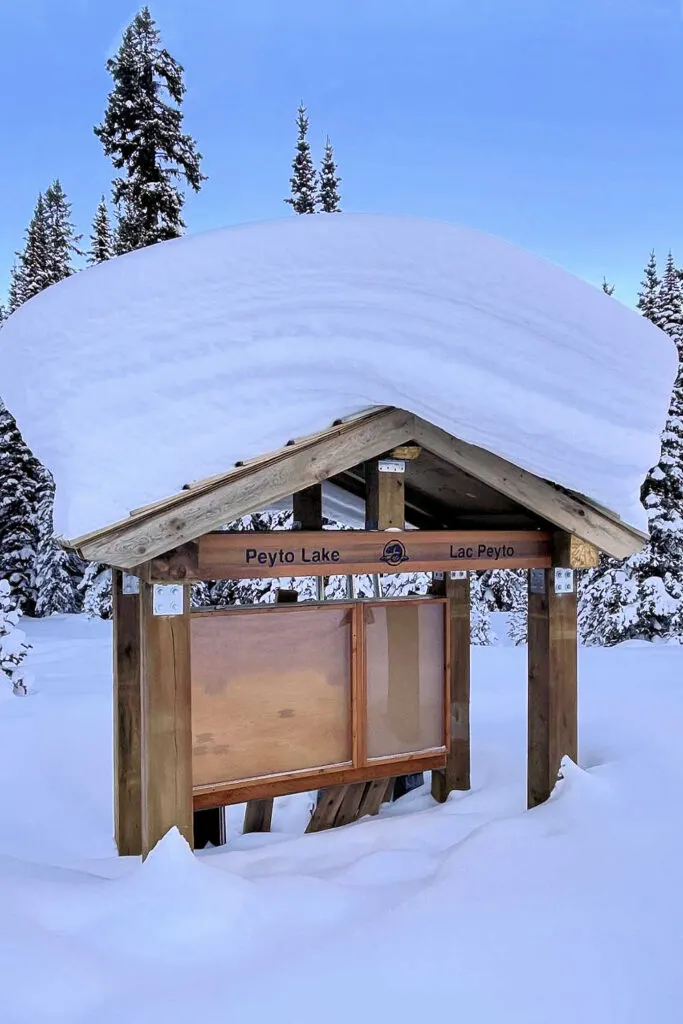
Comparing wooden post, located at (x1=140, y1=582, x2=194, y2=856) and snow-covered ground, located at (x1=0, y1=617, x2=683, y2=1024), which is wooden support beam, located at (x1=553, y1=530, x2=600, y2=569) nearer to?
snow-covered ground, located at (x1=0, y1=617, x2=683, y2=1024)

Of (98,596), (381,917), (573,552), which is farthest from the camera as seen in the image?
(98,596)

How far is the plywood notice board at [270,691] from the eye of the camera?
530cm

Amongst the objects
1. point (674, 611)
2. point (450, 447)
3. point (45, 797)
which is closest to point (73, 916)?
point (45, 797)

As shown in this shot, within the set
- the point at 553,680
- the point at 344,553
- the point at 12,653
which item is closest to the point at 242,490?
the point at 344,553

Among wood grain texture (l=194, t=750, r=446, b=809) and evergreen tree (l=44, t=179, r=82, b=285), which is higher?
evergreen tree (l=44, t=179, r=82, b=285)

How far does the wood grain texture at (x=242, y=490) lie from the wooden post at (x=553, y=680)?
6.44 ft

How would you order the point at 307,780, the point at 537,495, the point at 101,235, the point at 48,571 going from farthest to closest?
the point at 101,235, the point at 48,571, the point at 307,780, the point at 537,495

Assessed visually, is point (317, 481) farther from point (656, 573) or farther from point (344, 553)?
point (656, 573)

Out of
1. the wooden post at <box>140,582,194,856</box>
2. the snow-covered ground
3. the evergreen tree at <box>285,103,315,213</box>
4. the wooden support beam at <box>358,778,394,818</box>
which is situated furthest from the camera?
the evergreen tree at <box>285,103,315,213</box>

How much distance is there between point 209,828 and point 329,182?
85.6 feet

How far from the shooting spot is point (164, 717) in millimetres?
4207

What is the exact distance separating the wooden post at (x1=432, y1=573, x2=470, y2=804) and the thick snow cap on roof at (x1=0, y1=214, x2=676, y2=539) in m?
2.24

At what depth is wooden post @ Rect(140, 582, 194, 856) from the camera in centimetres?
419

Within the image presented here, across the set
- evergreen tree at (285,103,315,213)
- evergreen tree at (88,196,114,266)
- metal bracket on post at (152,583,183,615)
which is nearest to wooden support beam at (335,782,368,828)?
metal bracket on post at (152,583,183,615)
